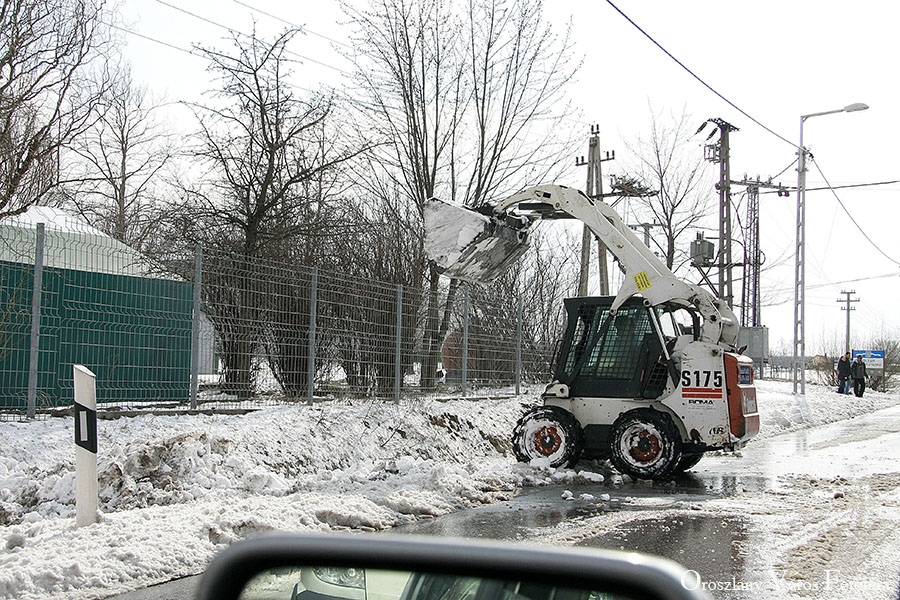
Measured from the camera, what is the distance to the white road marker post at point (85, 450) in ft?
22.1

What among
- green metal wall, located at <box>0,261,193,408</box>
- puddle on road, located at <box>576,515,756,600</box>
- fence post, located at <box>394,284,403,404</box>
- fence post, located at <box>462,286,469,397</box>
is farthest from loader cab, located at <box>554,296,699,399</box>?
green metal wall, located at <box>0,261,193,408</box>

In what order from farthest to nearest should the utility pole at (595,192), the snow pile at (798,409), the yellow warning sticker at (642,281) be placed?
the utility pole at (595,192) → the snow pile at (798,409) → the yellow warning sticker at (642,281)

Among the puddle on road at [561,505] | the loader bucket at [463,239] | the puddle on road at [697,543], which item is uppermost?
the loader bucket at [463,239]

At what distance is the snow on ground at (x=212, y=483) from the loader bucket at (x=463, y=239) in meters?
2.52

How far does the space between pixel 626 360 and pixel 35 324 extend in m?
7.34

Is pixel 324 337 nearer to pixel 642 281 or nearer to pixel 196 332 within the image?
pixel 196 332

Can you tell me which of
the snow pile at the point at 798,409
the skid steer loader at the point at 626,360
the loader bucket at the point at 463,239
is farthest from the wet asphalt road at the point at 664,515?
the snow pile at the point at 798,409

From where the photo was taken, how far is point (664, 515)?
836 cm

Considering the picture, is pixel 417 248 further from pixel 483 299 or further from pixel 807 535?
pixel 807 535

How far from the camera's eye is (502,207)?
476 inches

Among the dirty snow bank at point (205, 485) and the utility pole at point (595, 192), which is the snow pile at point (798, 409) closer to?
the utility pole at point (595, 192)

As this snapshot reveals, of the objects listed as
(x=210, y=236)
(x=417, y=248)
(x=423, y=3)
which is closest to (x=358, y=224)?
(x=417, y=248)

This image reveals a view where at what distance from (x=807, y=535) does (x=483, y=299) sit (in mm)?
10473

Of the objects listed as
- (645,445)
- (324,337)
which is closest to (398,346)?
(324,337)
